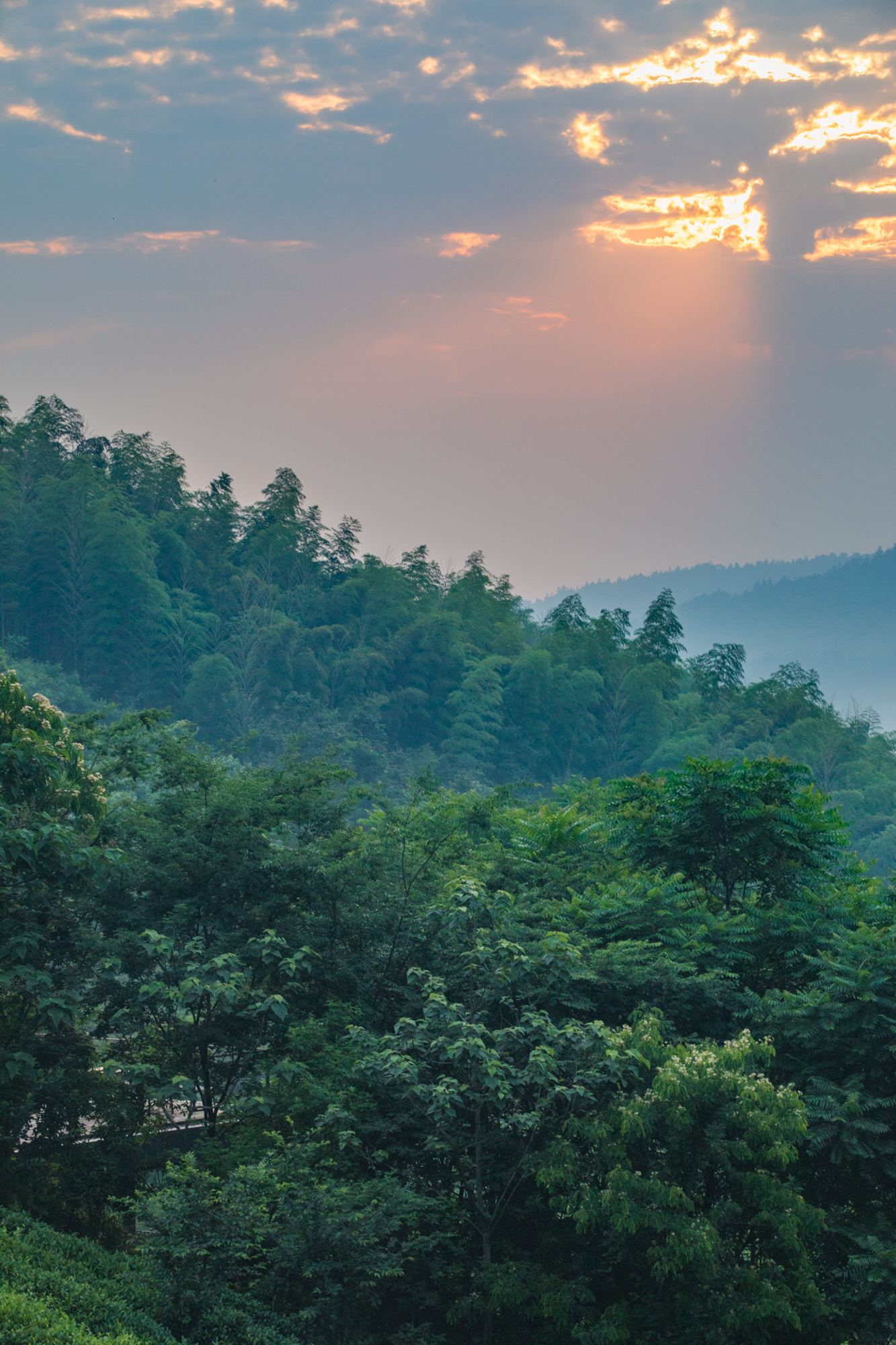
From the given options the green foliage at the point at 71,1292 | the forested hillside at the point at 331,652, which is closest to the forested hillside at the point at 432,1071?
the green foliage at the point at 71,1292

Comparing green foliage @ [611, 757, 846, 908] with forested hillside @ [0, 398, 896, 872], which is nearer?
green foliage @ [611, 757, 846, 908]

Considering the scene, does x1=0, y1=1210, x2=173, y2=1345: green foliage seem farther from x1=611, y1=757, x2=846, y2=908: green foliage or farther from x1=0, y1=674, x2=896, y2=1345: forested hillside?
x1=611, y1=757, x2=846, y2=908: green foliage

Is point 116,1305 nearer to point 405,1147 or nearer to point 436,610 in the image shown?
point 405,1147

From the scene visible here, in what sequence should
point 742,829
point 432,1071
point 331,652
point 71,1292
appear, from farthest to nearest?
1. point 331,652
2. point 742,829
3. point 432,1071
4. point 71,1292

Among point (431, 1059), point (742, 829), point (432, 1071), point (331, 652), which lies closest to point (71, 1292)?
point (431, 1059)

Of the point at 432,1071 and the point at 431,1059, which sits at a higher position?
the point at 431,1059

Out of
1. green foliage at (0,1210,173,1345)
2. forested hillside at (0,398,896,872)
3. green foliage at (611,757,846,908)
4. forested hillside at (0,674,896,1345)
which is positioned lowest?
green foliage at (0,1210,173,1345)

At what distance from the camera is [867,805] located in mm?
53500

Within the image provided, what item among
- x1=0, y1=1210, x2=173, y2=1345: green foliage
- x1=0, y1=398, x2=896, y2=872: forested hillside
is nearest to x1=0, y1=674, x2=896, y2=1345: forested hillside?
x1=0, y1=1210, x2=173, y2=1345: green foliage

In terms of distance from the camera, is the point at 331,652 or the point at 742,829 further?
the point at 331,652

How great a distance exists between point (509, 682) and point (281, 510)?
59.9 feet

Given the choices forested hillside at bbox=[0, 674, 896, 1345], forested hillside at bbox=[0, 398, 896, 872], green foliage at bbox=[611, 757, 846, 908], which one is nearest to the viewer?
forested hillside at bbox=[0, 674, 896, 1345]

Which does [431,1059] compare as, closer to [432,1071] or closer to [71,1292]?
[432,1071]

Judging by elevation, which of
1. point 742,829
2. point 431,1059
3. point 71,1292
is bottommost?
point 71,1292
